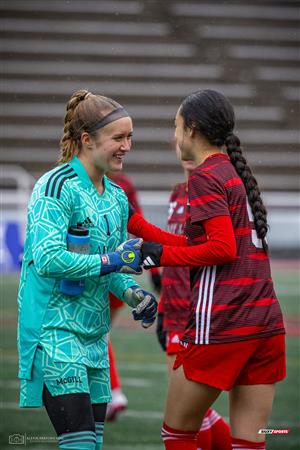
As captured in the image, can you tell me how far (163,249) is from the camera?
11.3 ft

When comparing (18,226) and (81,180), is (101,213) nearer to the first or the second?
(81,180)

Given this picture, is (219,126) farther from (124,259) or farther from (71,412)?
(71,412)

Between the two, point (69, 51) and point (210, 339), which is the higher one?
point (69, 51)

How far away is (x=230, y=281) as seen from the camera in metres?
3.41

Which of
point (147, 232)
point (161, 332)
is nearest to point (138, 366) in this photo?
point (161, 332)

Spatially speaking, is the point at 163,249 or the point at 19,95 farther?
the point at 19,95

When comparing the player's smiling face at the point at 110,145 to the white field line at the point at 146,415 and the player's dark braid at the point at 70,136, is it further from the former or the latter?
the white field line at the point at 146,415

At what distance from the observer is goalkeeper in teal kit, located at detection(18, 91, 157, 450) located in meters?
3.28

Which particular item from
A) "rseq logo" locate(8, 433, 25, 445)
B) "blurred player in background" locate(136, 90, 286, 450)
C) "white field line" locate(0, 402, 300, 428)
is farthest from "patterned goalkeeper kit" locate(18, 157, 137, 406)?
"white field line" locate(0, 402, 300, 428)

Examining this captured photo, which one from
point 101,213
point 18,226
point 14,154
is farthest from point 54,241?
point 14,154

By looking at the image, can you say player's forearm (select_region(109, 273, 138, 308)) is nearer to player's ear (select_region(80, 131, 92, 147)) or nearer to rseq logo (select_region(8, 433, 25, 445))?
player's ear (select_region(80, 131, 92, 147))

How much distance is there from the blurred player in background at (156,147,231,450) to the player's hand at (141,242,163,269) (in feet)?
3.56

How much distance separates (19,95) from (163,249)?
50.6 ft

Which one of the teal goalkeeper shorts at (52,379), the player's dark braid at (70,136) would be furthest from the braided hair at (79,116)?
the teal goalkeeper shorts at (52,379)
